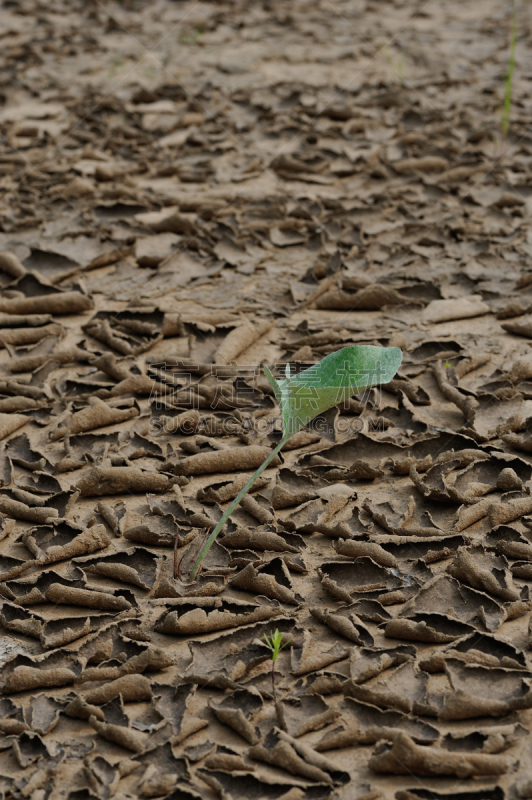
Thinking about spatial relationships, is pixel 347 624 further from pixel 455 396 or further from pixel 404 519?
pixel 455 396

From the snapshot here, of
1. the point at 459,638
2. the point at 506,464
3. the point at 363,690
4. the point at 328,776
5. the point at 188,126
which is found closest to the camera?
the point at 328,776

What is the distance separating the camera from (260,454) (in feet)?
7.32

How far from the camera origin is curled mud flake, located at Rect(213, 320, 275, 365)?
8.76ft

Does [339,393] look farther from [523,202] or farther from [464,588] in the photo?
[523,202]

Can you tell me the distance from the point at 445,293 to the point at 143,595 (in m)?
1.77

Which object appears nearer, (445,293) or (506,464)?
(506,464)

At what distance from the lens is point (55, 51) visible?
19.2 feet

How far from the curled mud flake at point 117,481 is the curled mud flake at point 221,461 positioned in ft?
0.25

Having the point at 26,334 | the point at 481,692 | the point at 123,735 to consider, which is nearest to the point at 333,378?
the point at 481,692

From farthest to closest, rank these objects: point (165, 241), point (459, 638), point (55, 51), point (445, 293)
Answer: point (55, 51) → point (165, 241) → point (445, 293) → point (459, 638)

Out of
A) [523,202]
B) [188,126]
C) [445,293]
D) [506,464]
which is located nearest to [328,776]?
[506,464]

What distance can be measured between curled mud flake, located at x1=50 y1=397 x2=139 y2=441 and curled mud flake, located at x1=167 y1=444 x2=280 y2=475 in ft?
0.94

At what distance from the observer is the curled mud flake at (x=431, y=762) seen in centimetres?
136

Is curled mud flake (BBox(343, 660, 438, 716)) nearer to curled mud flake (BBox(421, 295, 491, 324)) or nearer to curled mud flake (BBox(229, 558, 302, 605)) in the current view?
curled mud flake (BBox(229, 558, 302, 605))
